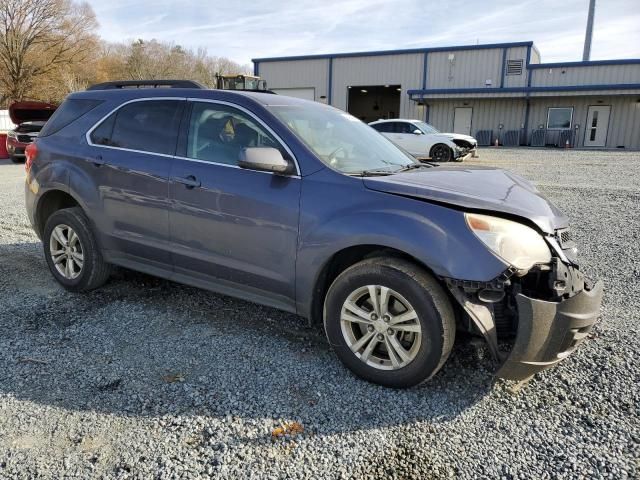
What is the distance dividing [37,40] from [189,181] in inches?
1962

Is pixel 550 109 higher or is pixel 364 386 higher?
pixel 550 109

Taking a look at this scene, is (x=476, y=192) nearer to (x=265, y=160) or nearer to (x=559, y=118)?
(x=265, y=160)

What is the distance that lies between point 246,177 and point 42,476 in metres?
2.07

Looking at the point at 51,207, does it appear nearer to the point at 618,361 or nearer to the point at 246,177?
the point at 246,177

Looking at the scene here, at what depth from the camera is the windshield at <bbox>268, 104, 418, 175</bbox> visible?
3.50 m

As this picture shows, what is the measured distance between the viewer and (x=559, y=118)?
2989 cm

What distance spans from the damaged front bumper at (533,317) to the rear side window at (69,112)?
3636mm

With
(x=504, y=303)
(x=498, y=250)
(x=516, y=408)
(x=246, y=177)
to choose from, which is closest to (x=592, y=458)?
(x=516, y=408)

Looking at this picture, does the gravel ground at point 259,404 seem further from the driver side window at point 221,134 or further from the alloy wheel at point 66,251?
the driver side window at point 221,134

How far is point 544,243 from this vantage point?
289 centimetres

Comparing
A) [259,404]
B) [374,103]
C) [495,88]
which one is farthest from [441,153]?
[374,103]

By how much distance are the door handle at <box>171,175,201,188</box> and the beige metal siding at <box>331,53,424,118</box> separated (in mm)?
32167

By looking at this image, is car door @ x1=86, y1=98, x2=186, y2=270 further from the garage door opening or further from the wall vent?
the garage door opening

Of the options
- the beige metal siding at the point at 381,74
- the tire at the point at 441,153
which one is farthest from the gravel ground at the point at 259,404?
the beige metal siding at the point at 381,74
